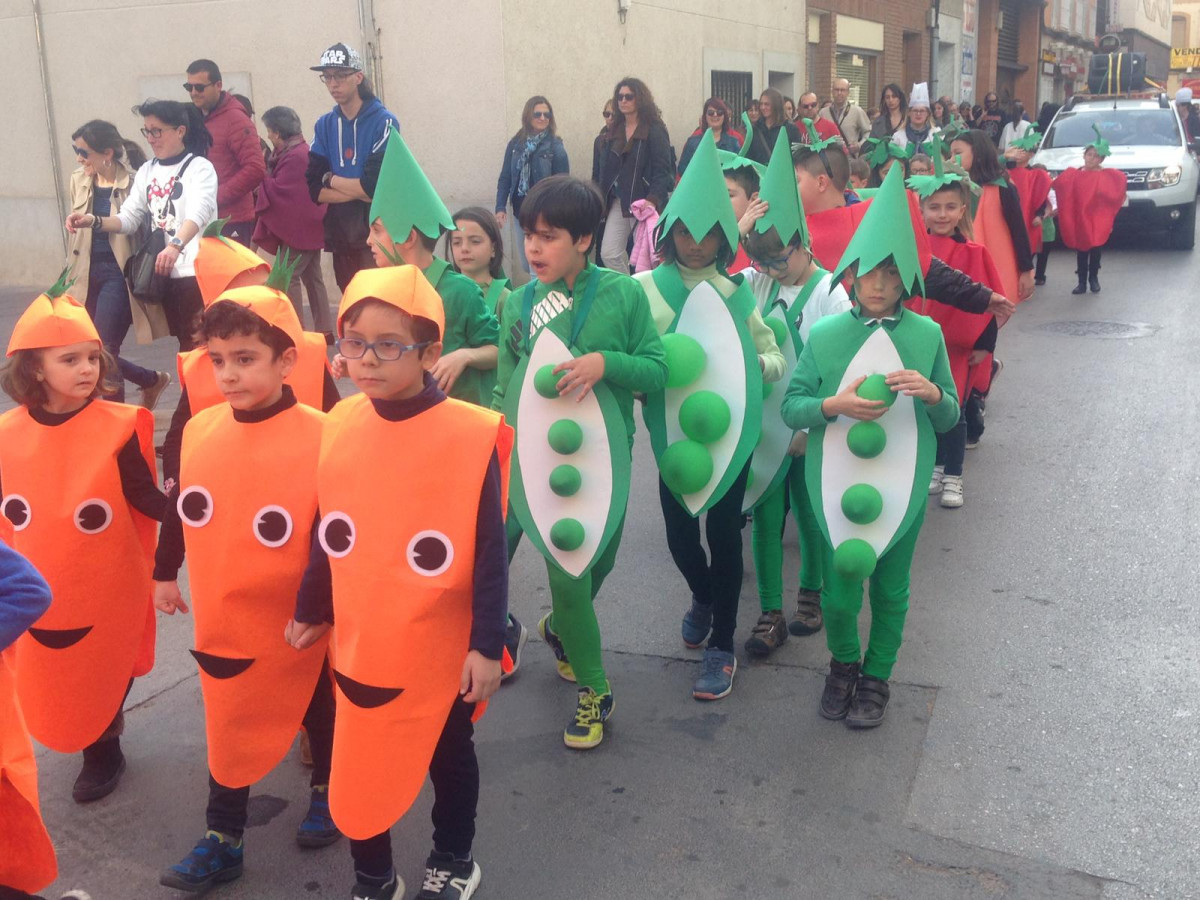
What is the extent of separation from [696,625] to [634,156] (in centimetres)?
674

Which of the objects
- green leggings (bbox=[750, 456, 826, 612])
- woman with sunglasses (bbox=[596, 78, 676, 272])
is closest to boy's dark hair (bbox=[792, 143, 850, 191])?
green leggings (bbox=[750, 456, 826, 612])

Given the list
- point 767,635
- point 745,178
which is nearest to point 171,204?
point 745,178

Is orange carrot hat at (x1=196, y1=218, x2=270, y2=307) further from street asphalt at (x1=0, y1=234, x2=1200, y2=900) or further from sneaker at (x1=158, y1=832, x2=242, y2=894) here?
sneaker at (x1=158, y1=832, x2=242, y2=894)

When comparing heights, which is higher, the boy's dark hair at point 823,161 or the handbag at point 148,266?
the boy's dark hair at point 823,161

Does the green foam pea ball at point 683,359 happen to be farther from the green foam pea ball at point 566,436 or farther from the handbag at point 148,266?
the handbag at point 148,266

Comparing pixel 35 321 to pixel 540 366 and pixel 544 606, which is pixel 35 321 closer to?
pixel 540 366

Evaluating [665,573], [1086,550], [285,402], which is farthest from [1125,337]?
[285,402]

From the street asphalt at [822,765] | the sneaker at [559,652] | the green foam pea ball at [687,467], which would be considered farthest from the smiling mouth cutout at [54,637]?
the green foam pea ball at [687,467]

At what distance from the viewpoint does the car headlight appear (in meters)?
15.7

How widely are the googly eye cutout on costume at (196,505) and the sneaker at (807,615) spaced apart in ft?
8.02

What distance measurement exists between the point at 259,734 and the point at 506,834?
751 millimetres

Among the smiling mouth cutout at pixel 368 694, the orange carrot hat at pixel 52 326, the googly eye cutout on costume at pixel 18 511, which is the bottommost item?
the smiling mouth cutout at pixel 368 694

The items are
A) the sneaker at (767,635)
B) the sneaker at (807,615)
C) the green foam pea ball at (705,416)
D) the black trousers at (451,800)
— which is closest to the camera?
the black trousers at (451,800)

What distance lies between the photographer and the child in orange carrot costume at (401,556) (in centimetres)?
278
